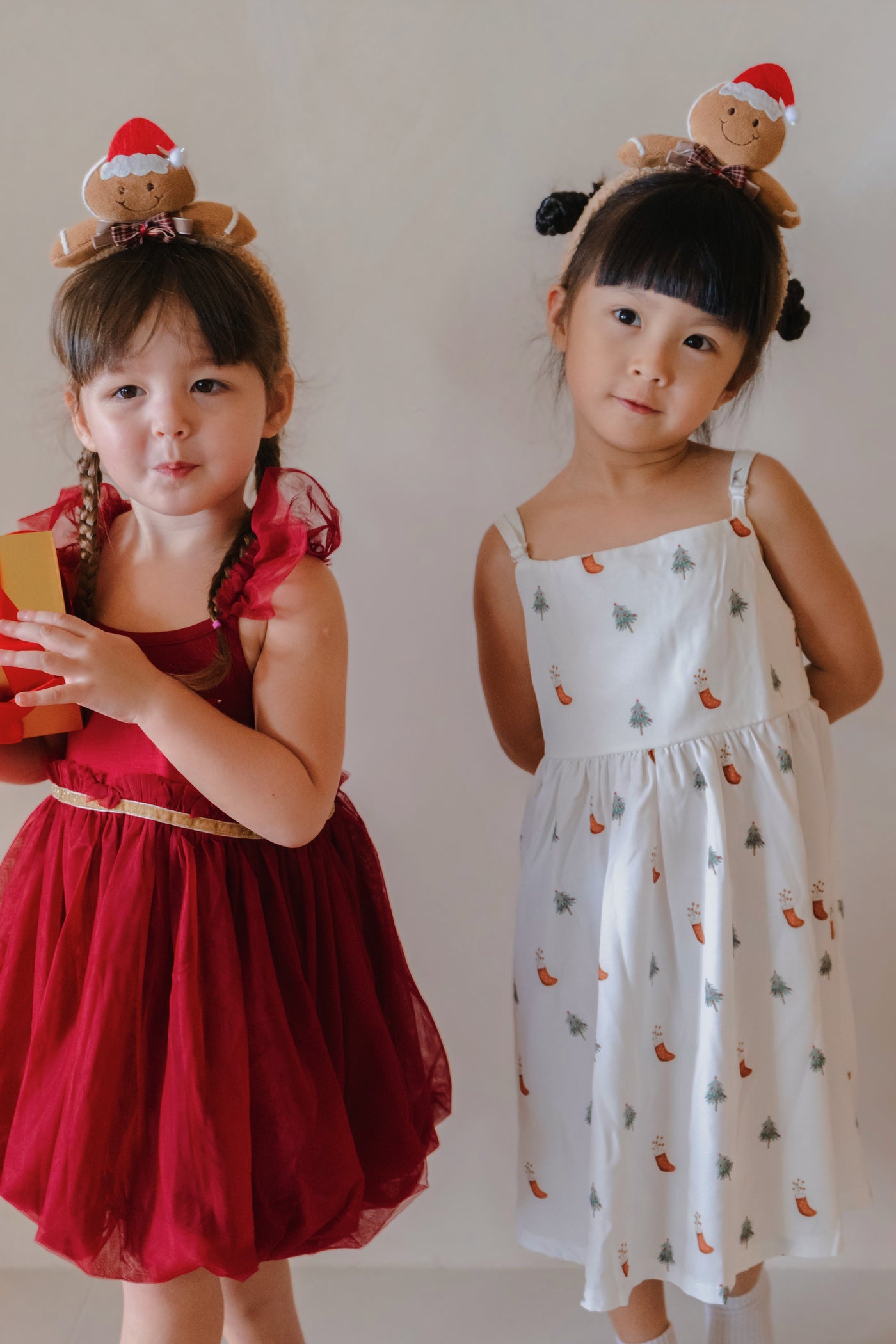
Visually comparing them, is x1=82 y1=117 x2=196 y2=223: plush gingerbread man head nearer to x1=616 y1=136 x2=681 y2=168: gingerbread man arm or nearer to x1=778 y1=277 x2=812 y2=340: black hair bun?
x1=616 y1=136 x2=681 y2=168: gingerbread man arm

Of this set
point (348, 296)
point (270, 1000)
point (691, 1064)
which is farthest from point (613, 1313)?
point (348, 296)

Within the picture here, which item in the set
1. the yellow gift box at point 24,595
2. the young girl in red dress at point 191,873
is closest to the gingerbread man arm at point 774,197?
the young girl in red dress at point 191,873

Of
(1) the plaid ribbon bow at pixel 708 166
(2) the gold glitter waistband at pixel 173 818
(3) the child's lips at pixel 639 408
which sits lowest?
(2) the gold glitter waistband at pixel 173 818

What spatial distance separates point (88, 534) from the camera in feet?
3.04

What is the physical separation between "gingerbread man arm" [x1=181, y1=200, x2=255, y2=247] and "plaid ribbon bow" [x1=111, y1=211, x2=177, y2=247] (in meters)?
0.02

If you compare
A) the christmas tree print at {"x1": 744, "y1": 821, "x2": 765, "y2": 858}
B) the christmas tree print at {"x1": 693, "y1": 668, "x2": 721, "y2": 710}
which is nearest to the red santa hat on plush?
the christmas tree print at {"x1": 693, "y1": 668, "x2": 721, "y2": 710}

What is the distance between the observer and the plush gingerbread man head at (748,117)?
93cm

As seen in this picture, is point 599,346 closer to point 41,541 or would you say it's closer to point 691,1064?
point 41,541

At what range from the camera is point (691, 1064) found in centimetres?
97

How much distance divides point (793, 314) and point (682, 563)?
28cm

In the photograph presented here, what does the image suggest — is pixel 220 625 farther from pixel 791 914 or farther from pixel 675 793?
pixel 791 914

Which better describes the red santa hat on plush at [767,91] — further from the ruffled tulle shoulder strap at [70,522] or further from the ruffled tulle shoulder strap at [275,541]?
the ruffled tulle shoulder strap at [70,522]

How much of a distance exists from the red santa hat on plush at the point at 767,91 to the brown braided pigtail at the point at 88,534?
0.61 meters

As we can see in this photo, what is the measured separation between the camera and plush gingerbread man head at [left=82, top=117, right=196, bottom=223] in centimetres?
84
